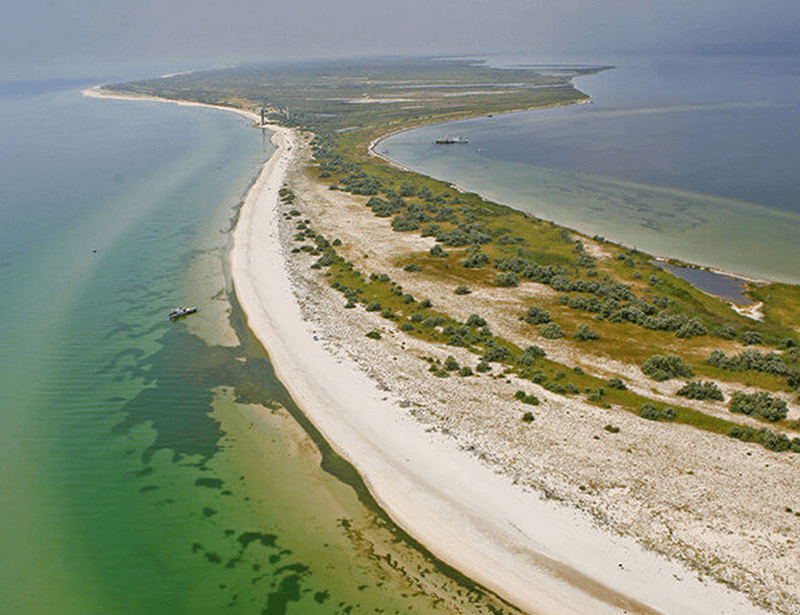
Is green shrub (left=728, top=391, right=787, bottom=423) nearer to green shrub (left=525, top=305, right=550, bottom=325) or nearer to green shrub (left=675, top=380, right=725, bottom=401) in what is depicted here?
green shrub (left=675, top=380, right=725, bottom=401)

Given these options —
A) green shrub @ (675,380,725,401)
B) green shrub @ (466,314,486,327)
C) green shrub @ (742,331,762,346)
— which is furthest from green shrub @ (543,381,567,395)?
green shrub @ (742,331,762,346)

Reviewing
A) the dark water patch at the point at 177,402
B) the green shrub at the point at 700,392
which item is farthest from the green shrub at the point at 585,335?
the dark water patch at the point at 177,402

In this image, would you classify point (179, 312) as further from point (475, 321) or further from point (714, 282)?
point (714, 282)

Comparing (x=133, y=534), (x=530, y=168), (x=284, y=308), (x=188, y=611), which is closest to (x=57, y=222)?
(x=284, y=308)

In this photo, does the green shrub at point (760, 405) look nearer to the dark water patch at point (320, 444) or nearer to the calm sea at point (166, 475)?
the dark water patch at point (320, 444)

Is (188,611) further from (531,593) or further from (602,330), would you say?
(602,330)

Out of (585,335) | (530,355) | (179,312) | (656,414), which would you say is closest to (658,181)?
(585,335)

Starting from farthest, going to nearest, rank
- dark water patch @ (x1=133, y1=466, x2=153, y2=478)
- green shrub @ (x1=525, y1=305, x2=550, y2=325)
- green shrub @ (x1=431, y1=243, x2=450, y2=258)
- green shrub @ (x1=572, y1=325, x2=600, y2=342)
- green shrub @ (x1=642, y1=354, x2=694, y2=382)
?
green shrub @ (x1=431, y1=243, x2=450, y2=258)
green shrub @ (x1=525, y1=305, x2=550, y2=325)
green shrub @ (x1=572, y1=325, x2=600, y2=342)
green shrub @ (x1=642, y1=354, x2=694, y2=382)
dark water patch @ (x1=133, y1=466, x2=153, y2=478)

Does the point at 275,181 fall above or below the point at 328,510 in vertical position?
above
